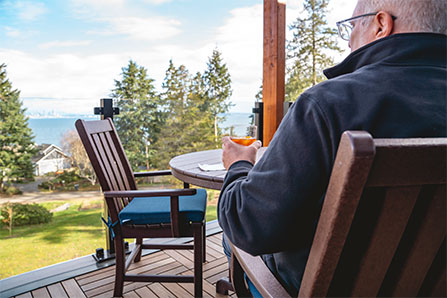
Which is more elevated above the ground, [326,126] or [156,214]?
[326,126]

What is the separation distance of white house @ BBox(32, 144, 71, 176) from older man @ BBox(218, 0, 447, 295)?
9.52ft

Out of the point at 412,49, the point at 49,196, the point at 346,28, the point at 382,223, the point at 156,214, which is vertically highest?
the point at 346,28

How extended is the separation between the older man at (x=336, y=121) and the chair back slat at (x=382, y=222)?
11cm

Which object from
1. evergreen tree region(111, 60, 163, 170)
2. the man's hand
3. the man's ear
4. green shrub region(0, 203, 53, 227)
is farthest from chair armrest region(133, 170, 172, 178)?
green shrub region(0, 203, 53, 227)

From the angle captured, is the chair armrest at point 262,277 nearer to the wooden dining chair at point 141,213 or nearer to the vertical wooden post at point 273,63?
the wooden dining chair at point 141,213

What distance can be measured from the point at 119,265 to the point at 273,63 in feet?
8.36

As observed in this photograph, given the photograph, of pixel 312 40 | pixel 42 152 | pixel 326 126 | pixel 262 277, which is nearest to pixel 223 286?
pixel 262 277

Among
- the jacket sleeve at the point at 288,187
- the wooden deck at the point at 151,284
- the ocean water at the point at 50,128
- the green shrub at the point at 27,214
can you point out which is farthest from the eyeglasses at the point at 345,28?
the green shrub at the point at 27,214

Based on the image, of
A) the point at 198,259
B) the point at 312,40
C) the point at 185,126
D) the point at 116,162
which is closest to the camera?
the point at 198,259

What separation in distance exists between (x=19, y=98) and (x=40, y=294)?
226 centimetres

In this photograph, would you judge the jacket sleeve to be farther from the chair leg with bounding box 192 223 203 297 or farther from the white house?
the white house

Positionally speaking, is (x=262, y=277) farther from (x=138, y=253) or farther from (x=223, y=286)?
(x=138, y=253)

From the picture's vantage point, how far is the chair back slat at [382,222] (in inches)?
17.7

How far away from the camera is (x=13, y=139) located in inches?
124
